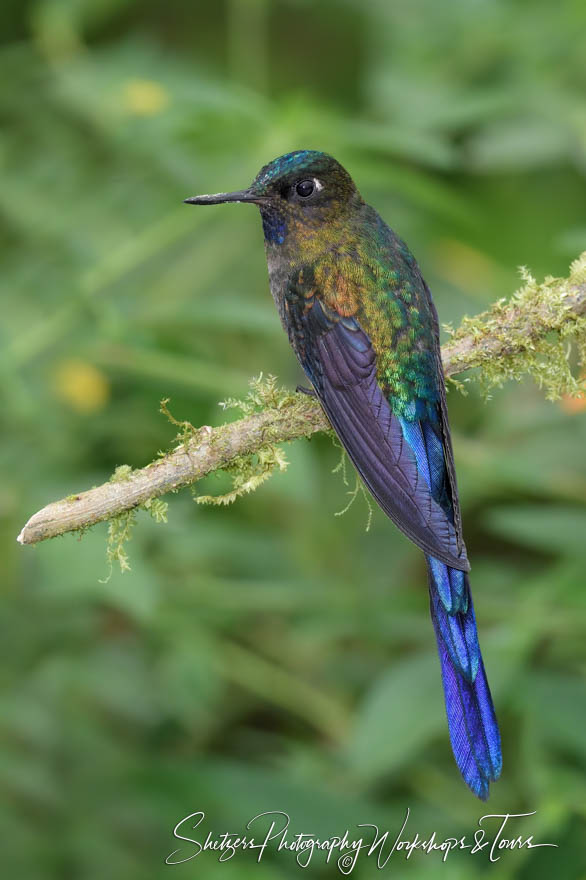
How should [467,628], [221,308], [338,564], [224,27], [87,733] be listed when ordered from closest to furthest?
1. [467,628]
2. [221,308]
3. [87,733]
4. [338,564]
5. [224,27]

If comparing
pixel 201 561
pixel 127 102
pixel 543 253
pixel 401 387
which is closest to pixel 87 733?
pixel 201 561

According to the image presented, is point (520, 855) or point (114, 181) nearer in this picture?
point (520, 855)

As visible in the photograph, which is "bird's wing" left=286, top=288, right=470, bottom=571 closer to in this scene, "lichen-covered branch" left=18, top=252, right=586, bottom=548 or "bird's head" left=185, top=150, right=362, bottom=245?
"lichen-covered branch" left=18, top=252, right=586, bottom=548

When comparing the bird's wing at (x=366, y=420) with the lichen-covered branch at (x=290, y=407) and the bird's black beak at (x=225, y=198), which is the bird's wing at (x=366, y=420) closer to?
the lichen-covered branch at (x=290, y=407)

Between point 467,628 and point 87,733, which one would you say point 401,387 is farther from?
point 87,733

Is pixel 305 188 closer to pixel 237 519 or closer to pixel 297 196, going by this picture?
pixel 297 196
